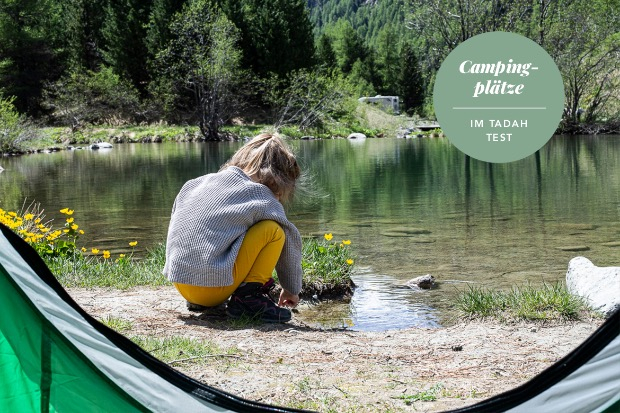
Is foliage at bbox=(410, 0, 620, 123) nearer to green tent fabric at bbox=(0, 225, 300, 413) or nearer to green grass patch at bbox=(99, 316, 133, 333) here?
green grass patch at bbox=(99, 316, 133, 333)

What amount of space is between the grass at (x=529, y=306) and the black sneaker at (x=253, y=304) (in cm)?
140

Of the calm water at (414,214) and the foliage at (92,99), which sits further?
the foliage at (92,99)

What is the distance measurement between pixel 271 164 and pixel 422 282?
283cm

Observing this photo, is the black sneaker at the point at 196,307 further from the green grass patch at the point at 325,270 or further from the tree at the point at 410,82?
the tree at the point at 410,82

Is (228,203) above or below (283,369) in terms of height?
above

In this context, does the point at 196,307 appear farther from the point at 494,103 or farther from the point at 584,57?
the point at 584,57

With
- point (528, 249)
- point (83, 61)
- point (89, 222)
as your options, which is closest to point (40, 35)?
point (83, 61)

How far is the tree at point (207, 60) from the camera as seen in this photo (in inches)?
1661

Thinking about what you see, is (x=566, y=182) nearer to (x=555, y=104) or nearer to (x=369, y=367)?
(x=369, y=367)

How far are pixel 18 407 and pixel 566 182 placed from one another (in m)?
14.4

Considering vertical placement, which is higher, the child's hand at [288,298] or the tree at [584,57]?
the tree at [584,57]

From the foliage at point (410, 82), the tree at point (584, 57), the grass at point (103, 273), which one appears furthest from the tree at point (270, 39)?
the grass at point (103, 273)

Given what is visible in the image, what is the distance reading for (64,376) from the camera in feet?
6.81

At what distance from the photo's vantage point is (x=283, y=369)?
3102 mm
